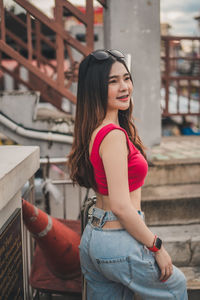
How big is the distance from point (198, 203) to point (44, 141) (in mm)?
2315

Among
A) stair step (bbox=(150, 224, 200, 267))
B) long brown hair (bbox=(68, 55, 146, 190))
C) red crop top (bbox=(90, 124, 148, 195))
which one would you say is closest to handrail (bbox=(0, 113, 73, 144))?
stair step (bbox=(150, 224, 200, 267))

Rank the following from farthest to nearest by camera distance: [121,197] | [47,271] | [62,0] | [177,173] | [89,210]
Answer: [177,173] < [62,0] < [47,271] < [89,210] < [121,197]

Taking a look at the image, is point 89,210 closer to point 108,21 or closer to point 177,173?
point 177,173

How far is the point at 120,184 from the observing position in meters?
1.80

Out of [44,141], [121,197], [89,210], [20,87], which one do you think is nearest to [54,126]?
[44,141]

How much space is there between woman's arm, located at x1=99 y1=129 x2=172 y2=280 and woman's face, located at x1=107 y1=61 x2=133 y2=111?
0.71ft

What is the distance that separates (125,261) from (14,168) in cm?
85

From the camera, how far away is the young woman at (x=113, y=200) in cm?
183

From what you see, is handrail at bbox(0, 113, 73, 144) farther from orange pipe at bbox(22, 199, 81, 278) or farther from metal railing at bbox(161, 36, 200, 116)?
metal railing at bbox(161, 36, 200, 116)

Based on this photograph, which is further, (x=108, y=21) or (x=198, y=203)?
(x=108, y=21)

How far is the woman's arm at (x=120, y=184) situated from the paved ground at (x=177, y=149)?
3079 millimetres

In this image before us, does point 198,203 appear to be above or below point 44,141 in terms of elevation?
below

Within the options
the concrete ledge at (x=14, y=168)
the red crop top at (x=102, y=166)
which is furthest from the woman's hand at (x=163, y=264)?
the concrete ledge at (x=14, y=168)

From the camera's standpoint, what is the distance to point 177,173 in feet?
15.5
